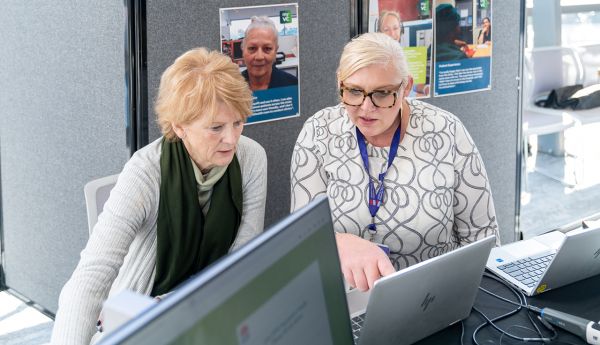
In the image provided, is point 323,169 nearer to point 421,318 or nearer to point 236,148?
point 236,148

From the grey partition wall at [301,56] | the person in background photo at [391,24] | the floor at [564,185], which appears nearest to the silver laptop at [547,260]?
the grey partition wall at [301,56]

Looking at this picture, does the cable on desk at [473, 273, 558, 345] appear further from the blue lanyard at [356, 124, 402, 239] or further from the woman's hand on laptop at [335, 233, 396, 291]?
the blue lanyard at [356, 124, 402, 239]

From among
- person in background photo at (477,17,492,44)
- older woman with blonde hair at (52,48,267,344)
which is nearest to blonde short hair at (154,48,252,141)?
older woman with blonde hair at (52,48,267,344)

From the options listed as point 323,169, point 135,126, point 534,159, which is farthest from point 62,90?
point 534,159

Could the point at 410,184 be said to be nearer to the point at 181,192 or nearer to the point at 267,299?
the point at 181,192

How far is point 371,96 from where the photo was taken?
199cm

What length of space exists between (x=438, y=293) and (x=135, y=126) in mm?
1424

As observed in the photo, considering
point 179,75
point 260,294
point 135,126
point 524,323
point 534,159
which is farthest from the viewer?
point 534,159

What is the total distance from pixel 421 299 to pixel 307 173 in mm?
783

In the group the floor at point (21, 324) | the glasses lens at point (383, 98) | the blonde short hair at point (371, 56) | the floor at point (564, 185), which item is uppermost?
the blonde short hair at point (371, 56)

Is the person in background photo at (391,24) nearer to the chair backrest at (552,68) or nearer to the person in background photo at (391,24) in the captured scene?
the person in background photo at (391,24)

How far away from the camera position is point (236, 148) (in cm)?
216

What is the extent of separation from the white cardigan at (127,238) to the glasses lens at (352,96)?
33 centimetres

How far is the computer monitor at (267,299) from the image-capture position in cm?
69
